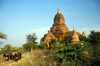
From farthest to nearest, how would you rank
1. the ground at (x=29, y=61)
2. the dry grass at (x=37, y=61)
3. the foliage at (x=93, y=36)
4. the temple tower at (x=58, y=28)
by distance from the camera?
the temple tower at (x=58, y=28), the foliage at (x=93, y=36), the ground at (x=29, y=61), the dry grass at (x=37, y=61)

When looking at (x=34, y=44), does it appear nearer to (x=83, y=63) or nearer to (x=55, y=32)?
(x=55, y=32)

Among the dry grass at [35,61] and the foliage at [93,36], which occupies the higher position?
the foliage at [93,36]

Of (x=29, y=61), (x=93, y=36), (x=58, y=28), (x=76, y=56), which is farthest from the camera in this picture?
(x=58, y=28)

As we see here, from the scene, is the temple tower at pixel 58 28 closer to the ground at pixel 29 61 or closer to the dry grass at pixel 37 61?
the ground at pixel 29 61

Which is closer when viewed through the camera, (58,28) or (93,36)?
(93,36)

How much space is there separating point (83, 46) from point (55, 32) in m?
25.4

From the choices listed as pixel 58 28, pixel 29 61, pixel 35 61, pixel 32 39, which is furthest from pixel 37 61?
pixel 58 28

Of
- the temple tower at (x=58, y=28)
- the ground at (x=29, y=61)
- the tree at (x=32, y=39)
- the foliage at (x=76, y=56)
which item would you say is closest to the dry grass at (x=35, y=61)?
the ground at (x=29, y=61)

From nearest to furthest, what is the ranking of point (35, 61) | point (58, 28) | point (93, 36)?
point (35, 61)
point (93, 36)
point (58, 28)

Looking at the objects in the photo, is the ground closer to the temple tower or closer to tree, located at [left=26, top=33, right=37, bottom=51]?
tree, located at [left=26, top=33, right=37, bottom=51]

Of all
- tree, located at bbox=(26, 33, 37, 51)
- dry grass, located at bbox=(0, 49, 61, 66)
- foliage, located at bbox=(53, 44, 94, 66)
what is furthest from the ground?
tree, located at bbox=(26, 33, 37, 51)

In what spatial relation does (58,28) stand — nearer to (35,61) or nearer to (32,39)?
(32,39)

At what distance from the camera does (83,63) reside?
17.0 feet

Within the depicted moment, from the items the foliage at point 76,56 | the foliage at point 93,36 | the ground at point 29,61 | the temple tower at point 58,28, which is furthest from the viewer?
the temple tower at point 58,28
